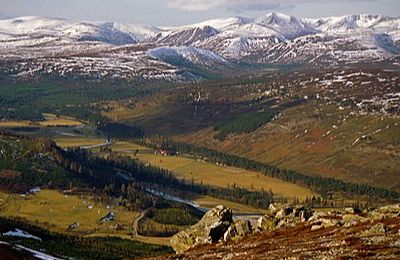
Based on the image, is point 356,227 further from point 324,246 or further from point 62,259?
point 62,259

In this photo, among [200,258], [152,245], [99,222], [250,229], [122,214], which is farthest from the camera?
[122,214]

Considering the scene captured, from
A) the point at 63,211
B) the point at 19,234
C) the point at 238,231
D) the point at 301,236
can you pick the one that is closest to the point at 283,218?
the point at 238,231

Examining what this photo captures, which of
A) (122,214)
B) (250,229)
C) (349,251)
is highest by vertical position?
(349,251)

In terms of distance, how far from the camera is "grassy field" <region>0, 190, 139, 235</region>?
156m

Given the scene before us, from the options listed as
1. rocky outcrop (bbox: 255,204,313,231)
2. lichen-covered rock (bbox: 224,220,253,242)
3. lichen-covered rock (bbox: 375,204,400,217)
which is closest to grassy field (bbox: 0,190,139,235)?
rocky outcrop (bbox: 255,204,313,231)

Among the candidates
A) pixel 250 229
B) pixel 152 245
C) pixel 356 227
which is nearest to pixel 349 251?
pixel 356 227

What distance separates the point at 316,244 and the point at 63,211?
410ft

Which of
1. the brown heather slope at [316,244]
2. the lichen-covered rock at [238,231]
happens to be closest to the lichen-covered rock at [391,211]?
the brown heather slope at [316,244]

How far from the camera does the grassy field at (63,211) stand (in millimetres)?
156500

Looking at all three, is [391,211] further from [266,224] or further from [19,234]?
[19,234]

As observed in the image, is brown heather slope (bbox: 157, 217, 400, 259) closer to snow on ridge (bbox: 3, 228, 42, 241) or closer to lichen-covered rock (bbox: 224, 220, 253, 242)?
lichen-covered rock (bbox: 224, 220, 253, 242)

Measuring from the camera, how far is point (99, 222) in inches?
6353

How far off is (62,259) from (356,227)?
61895 millimetres

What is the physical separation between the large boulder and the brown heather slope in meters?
2.94
